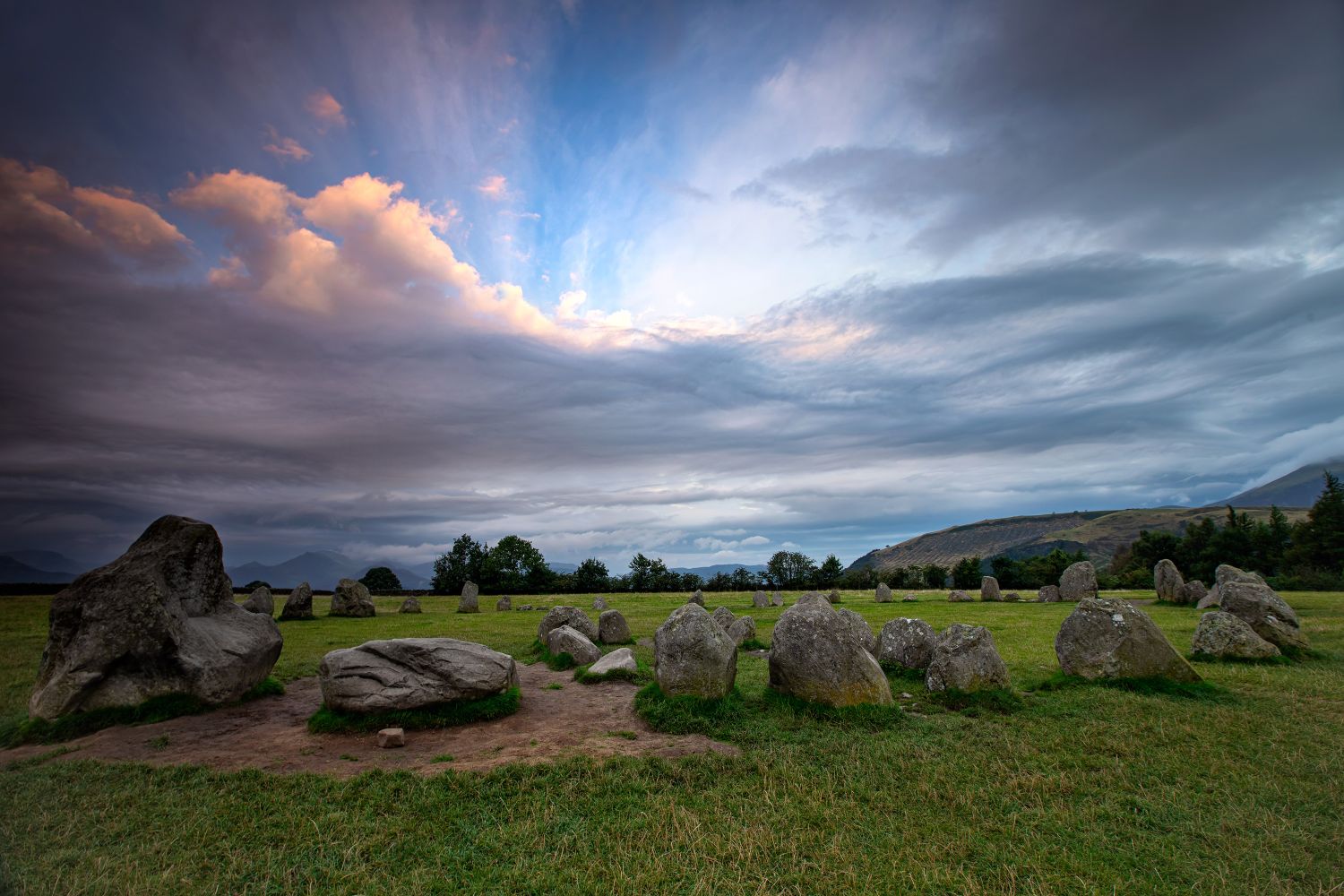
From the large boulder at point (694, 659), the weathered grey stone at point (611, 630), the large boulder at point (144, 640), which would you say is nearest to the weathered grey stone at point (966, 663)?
the large boulder at point (694, 659)

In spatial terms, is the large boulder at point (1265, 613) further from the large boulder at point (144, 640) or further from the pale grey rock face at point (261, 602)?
the pale grey rock face at point (261, 602)

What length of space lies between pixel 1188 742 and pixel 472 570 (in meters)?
77.8

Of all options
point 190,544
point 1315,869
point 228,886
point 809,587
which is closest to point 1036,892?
point 1315,869

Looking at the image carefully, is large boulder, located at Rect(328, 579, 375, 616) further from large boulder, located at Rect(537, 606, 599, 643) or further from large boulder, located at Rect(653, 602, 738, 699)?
large boulder, located at Rect(653, 602, 738, 699)

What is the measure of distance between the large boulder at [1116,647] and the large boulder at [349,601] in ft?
123

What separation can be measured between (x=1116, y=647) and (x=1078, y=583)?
101 ft

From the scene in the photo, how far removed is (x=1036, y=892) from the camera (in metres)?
6.11

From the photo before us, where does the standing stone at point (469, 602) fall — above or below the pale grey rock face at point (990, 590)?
above

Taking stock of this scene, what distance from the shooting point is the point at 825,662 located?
12.6 meters

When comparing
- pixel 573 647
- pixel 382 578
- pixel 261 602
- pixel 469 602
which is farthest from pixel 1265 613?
pixel 382 578

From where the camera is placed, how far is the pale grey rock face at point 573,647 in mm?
18625

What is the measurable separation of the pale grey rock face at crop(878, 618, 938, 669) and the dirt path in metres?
7.73

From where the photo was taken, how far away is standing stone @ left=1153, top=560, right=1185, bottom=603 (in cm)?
3431

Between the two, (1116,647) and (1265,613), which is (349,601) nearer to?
(1116,647)
